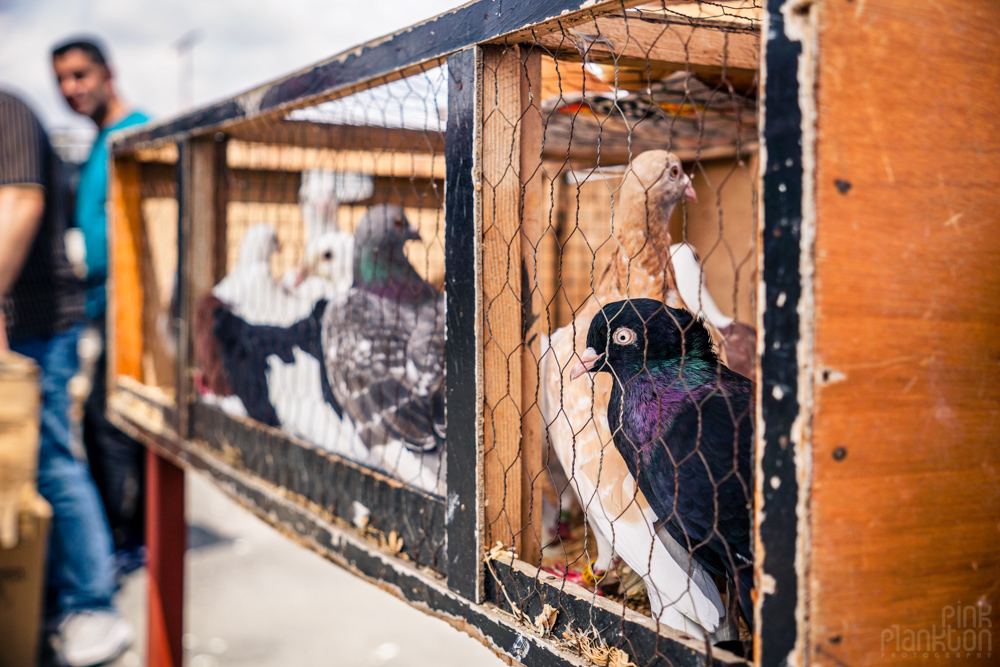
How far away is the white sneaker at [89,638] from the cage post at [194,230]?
1.05m

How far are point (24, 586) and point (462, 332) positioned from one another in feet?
6.80

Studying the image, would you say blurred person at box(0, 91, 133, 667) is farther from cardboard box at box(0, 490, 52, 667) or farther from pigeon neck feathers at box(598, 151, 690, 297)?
pigeon neck feathers at box(598, 151, 690, 297)

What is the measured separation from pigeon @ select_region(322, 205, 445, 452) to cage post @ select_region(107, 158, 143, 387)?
1.29 meters

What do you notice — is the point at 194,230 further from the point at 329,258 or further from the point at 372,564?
the point at 372,564

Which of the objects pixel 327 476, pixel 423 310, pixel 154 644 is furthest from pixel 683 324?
pixel 154 644

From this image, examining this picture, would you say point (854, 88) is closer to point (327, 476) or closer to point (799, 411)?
point (799, 411)

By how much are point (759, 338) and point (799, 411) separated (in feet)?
0.23

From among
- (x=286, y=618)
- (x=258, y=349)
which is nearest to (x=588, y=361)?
(x=258, y=349)

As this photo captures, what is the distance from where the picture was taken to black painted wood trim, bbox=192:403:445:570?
1120 millimetres

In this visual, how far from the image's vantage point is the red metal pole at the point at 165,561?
2.21 m

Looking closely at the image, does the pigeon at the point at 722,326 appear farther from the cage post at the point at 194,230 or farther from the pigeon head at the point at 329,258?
the cage post at the point at 194,230

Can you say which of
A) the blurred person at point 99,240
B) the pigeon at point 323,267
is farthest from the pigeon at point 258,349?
the blurred person at point 99,240

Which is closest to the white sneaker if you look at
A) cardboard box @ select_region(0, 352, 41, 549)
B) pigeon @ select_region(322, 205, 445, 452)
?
cardboard box @ select_region(0, 352, 41, 549)

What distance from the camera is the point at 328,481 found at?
1365 millimetres
